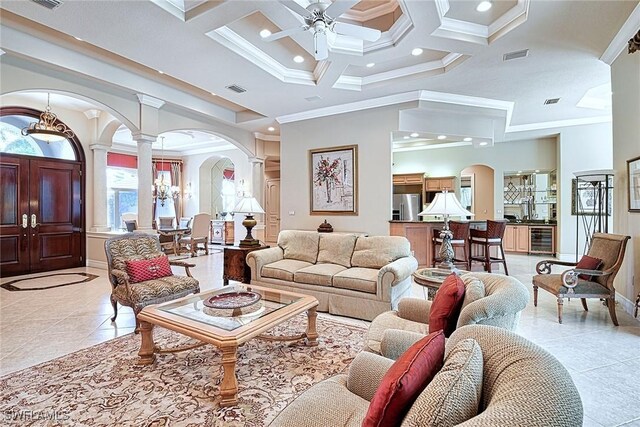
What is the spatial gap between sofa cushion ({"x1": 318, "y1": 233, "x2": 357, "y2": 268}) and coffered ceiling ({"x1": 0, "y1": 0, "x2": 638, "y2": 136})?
7.87ft

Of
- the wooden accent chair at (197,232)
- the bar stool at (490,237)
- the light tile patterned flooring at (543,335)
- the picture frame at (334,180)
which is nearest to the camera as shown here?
the light tile patterned flooring at (543,335)

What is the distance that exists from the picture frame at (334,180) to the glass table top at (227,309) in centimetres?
333

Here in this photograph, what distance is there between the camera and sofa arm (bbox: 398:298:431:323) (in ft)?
7.94

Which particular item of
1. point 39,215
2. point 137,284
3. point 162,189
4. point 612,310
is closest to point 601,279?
point 612,310

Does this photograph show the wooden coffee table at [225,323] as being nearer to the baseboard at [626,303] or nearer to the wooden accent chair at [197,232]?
the baseboard at [626,303]

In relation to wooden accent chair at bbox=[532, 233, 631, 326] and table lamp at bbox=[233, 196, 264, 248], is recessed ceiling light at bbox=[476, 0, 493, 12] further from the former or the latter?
table lamp at bbox=[233, 196, 264, 248]

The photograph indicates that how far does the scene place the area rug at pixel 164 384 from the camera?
1.99m

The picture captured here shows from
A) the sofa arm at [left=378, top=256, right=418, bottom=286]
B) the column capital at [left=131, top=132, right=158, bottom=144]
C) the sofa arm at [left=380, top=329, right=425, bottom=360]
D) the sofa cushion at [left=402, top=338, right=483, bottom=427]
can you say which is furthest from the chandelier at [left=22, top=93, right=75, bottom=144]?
the sofa cushion at [left=402, top=338, right=483, bottom=427]

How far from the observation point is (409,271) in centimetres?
371

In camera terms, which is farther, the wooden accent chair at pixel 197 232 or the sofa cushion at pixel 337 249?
the wooden accent chair at pixel 197 232

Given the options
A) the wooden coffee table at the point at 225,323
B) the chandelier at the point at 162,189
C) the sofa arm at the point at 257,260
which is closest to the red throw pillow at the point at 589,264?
the wooden coffee table at the point at 225,323

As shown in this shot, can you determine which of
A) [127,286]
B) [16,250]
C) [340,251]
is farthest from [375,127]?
[16,250]

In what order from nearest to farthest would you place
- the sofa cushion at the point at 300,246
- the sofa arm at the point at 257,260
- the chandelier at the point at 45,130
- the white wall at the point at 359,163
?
the sofa arm at the point at 257,260
the sofa cushion at the point at 300,246
the chandelier at the point at 45,130
the white wall at the point at 359,163

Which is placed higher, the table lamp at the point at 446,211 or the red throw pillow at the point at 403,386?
the table lamp at the point at 446,211
